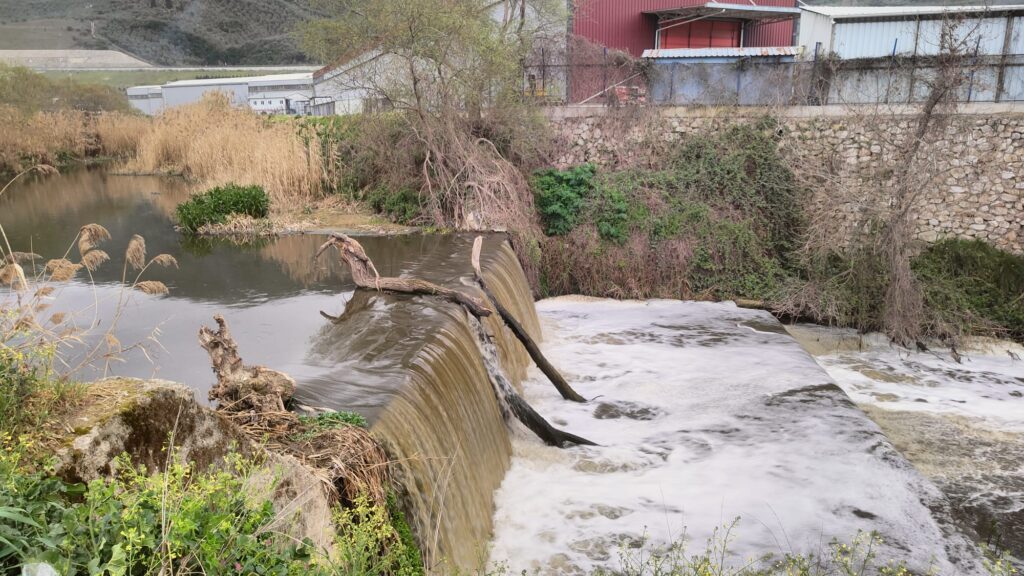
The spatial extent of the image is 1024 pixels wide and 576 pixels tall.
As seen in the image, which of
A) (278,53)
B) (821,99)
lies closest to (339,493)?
(821,99)

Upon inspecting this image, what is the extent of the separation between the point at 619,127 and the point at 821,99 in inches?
178

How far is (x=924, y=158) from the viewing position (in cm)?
1430

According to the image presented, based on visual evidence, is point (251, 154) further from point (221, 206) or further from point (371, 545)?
point (371, 545)

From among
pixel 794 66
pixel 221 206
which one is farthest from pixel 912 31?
pixel 221 206

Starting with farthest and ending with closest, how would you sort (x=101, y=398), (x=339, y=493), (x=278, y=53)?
(x=278, y=53) < (x=339, y=493) < (x=101, y=398)

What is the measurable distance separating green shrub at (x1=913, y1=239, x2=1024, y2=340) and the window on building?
12.8m

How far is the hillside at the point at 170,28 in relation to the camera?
79.4 meters

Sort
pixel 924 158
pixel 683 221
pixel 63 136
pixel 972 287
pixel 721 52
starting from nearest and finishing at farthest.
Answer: pixel 972 287
pixel 924 158
pixel 683 221
pixel 721 52
pixel 63 136

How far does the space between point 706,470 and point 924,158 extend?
984 centimetres

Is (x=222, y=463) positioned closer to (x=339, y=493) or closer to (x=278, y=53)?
(x=339, y=493)

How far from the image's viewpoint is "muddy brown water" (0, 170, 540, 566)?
561 centimetres

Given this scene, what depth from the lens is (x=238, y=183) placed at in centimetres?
1628

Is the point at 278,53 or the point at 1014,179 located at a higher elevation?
the point at 278,53

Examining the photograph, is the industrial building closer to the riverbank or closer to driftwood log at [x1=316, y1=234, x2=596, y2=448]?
the riverbank
